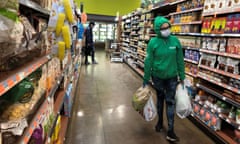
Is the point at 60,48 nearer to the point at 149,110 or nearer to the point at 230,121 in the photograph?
the point at 149,110

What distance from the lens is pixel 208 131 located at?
113 inches

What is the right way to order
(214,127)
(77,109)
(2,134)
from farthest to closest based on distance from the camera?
(77,109) → (214,127) → (2,134)

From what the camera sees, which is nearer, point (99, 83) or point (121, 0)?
point (99, 83)

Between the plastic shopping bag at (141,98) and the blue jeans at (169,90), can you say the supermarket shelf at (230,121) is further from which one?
the plastic shopping bag at (141,98)

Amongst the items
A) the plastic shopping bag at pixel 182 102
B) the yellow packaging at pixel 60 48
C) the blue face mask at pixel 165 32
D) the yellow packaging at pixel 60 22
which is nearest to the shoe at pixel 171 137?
the plastic shopping bag at pixel 182 102

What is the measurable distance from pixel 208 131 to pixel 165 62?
1377 mm

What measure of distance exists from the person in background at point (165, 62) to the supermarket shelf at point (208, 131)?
1.86ft

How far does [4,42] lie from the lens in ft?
2.60

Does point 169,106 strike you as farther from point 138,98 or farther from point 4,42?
point 4,42

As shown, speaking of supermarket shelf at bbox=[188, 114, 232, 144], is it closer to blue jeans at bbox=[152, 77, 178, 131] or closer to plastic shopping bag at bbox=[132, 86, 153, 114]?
blue jeans at bbox=[152, 77, 178, 131]

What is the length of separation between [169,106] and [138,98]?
18.6 inches

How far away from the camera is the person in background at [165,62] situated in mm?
2428

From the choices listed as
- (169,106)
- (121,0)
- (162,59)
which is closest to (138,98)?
(169,106)

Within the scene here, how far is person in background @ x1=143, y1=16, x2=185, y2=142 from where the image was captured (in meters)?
2.43
